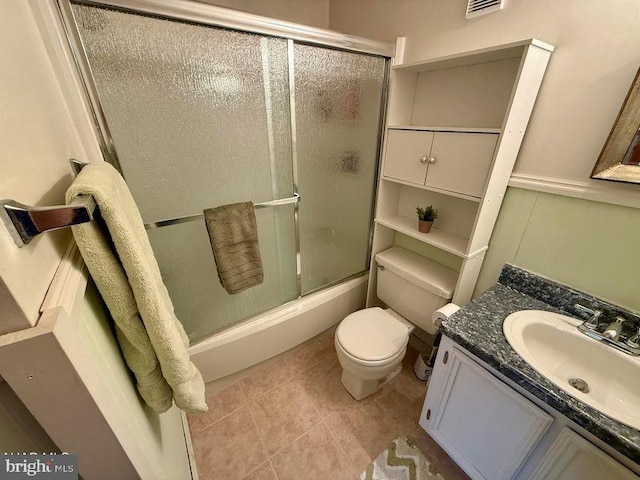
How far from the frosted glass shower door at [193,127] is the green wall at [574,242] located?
110 cm

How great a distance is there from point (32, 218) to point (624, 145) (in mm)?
1517

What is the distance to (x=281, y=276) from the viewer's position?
1567 mm

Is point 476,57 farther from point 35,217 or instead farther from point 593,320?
point 35,217

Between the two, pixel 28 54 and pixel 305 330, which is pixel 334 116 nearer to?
pixel 28 54

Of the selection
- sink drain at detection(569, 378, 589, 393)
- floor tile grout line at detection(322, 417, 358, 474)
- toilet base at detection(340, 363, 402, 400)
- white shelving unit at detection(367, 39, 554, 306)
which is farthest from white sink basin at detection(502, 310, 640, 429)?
floor tile grout line at detection(322, 417, 358, 474)

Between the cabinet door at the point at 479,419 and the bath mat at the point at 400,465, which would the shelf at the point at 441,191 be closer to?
the cabinet door at the point at 479,419

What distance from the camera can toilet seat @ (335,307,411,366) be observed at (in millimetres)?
1306

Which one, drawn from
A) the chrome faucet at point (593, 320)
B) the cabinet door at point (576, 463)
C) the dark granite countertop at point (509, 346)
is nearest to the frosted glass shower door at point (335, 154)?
the dark granite countertop at point (509, 346)

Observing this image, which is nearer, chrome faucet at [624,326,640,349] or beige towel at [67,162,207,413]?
beige towel at [67,162,207,413]

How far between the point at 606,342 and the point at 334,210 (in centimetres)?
129

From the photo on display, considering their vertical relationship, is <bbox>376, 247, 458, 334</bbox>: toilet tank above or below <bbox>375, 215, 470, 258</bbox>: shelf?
below

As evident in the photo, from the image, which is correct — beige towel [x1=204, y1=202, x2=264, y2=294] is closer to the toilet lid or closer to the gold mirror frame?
the toilet lid

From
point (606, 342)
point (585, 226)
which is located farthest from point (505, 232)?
point (606, 342)

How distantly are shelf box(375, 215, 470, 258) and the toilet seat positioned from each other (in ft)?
1.70
